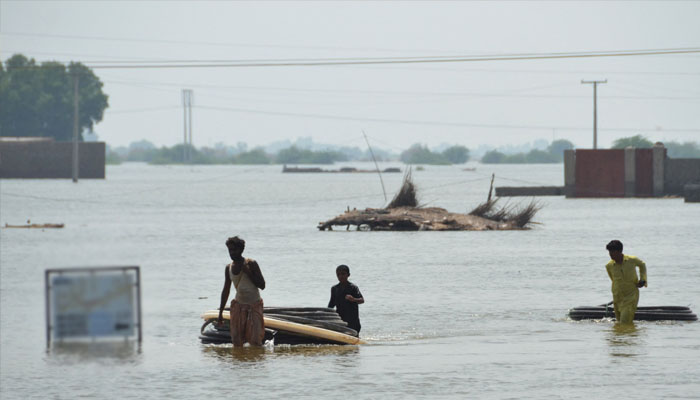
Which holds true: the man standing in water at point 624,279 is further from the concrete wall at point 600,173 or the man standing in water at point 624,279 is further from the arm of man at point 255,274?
the concrete wall at point 600,173

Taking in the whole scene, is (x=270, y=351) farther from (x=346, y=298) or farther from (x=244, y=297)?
(x=244, y=297)

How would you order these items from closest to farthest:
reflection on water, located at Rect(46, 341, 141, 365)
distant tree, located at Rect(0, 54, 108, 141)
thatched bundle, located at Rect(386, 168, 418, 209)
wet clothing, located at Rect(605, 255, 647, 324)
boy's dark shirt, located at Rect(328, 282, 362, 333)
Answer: reflection on water, located at Rect(46, 341, 141, 365)
boy's dark shirt, located at Rect(328, 282, 362, 333)
wet clothing, located at Rect(605, 255, 647, 324)
thatched bundle, located at Rect(386, 168, 418, 209)
distant tree, located at Rect(0, 54, 108, 141)

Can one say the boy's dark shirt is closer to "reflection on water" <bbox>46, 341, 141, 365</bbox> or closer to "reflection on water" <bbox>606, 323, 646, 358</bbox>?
"reflection on water" <bbox>46, 341, 141, 365</bbox>

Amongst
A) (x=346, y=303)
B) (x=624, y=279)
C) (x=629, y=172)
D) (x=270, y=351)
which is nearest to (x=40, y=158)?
(x=629, y=172)

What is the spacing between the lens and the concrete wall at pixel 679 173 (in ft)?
240

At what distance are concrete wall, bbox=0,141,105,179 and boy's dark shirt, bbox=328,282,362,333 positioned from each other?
123 m

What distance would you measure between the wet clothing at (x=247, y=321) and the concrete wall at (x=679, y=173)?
204 ft

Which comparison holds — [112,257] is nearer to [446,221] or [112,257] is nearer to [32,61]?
[446,221]

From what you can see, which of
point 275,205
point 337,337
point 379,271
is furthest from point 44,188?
point 337,337

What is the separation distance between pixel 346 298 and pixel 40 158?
125 meters

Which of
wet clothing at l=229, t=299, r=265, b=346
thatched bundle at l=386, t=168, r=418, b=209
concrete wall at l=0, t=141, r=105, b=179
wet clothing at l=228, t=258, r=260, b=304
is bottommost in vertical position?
wet clothing at l=229, t=299, r=265, b=346

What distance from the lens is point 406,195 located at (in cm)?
5338

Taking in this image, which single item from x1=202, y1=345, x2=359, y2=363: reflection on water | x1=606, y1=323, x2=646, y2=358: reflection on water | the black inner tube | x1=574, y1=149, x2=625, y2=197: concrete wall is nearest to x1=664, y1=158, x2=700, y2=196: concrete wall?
x1=574, y1=149, x2=625, y2=197: concrete wall

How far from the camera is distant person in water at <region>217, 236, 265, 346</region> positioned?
13594 mm
